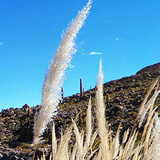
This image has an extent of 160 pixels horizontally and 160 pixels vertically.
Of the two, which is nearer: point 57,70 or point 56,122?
point 57,70

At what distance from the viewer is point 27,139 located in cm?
1516

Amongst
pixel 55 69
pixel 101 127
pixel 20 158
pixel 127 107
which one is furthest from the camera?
pixel 127 107

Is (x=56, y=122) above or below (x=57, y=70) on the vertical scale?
above

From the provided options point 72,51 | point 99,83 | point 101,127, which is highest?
point 72,51

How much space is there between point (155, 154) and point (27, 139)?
14232 mm

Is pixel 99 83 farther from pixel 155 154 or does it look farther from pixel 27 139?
pixel 27 139

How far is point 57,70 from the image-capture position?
1.39m

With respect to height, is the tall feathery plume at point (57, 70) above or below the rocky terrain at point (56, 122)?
below

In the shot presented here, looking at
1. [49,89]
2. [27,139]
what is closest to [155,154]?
[49,89]

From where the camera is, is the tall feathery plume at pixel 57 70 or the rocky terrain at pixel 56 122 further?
the rocky terrain at pixel 56 122

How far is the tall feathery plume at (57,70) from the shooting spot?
139cm

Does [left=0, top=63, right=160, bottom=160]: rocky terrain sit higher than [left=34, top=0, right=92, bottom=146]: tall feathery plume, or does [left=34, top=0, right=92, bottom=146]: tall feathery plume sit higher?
[left=0, top=63, right=160, bottom=160]: rocky terrain

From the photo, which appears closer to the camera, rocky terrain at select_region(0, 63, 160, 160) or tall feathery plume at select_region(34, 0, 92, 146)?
tall feathery plume at select_region(34, 0, 92, 146)

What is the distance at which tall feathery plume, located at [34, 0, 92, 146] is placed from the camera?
139 cm
